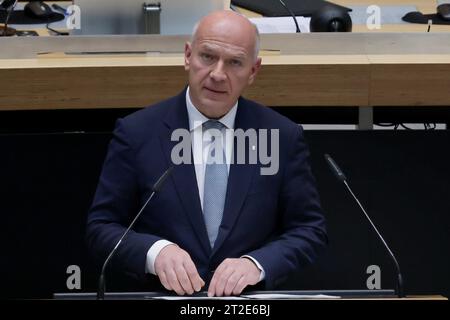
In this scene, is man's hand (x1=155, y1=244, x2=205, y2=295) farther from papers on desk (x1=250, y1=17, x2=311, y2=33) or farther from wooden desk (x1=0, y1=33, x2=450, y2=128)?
papers on desk (x1=250, y1=17, x2=311, y2=33)

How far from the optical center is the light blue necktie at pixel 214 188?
1.78m

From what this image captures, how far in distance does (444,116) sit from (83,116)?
2.60 ft

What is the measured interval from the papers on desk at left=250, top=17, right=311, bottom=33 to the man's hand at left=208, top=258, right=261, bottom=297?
3.31ft

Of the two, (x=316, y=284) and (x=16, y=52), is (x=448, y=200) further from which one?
(x=16, y=52)

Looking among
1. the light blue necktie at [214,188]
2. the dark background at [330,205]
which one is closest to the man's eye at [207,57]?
the light blue necktie at [214,188]

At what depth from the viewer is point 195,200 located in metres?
1.75

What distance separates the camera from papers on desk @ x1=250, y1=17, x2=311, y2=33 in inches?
99.7

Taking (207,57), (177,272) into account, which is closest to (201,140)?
(207,57)
